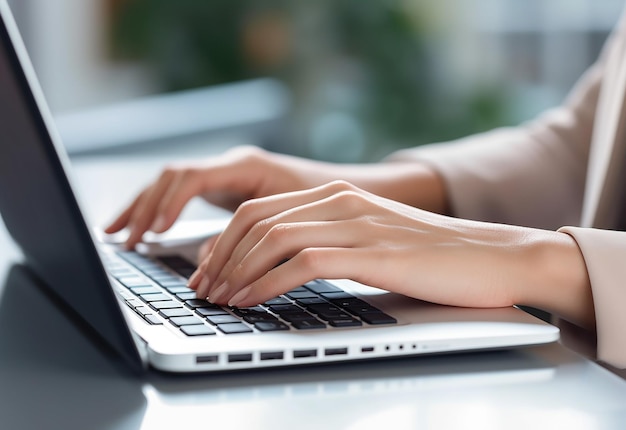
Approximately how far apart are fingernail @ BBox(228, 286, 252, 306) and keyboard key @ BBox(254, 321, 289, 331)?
35 millimetres

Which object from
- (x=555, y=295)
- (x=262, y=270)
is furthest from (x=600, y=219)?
(x=262, y=270)

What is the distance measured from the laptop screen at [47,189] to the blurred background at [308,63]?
282cm

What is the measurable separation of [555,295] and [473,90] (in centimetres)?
312

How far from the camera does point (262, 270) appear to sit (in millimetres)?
574

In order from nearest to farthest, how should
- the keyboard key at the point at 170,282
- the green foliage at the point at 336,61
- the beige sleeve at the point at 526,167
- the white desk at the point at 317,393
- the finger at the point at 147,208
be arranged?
the white desk at the point at 317,393
the keyboard key at the point at 170,282
the finger at the point at 147,208
the beige sleeve at the point at 526,167
the green foliage at the point at 336,61

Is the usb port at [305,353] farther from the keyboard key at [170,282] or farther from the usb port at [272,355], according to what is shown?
the keyboard key at [170,282]

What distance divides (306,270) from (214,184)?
1.17 ft

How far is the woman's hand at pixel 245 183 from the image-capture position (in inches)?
33.5

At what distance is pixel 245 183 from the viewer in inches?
35.4

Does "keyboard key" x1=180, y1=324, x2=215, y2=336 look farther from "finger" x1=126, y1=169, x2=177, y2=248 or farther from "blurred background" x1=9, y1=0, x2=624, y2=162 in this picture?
"blurred background" x1=9, y1=0, x2=624, y2=162

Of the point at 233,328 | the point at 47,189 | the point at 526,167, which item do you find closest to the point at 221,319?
the point at 233,328

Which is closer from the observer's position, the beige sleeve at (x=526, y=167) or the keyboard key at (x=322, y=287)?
the keyboard key at (x=322, y=287)

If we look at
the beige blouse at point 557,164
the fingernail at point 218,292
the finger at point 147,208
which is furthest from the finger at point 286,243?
the beige blouse at point 557,164

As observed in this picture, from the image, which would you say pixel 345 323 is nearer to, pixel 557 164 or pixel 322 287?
pixel 322 287
